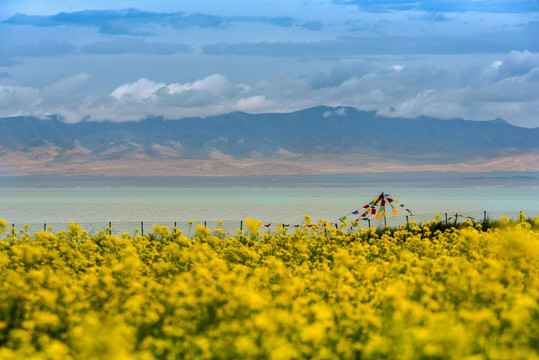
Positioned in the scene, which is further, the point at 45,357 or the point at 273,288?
the point at 273,288

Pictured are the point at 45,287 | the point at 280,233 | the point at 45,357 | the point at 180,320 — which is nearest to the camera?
the point at 45,357

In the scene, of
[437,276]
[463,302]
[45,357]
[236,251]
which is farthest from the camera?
[236,251]

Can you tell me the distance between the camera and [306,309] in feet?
32.4

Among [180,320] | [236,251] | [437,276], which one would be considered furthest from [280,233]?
[180,320]

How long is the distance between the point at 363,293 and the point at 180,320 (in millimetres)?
2852

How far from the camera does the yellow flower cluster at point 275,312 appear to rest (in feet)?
24.9

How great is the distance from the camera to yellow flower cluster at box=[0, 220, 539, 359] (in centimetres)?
758

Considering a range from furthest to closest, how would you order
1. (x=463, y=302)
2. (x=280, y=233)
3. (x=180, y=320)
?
(x=280, y=233)
(x=463, y=302)
(x=180, y=320)

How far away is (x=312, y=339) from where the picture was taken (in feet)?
25.8

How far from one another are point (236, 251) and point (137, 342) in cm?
983

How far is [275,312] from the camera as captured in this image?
29.2ft

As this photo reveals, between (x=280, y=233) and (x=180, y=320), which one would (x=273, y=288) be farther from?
(x=280, y=233)

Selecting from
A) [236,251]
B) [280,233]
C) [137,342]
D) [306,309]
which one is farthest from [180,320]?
[280,233]

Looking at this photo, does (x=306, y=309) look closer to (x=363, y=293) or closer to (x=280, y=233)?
(x=363, y=293)
